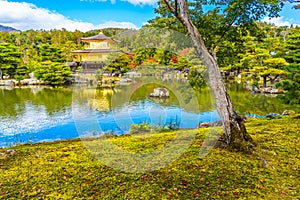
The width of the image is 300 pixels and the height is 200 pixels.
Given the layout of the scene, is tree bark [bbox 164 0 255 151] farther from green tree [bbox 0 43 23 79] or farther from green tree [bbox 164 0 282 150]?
green tree [bbox 0 43 23 79]

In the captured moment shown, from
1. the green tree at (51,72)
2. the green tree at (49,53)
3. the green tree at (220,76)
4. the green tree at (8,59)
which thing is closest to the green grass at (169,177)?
the green tree at (220,76)

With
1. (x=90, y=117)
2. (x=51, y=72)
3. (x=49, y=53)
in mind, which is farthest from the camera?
(x=49, y=53)

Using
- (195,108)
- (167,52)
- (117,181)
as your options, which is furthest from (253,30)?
(195,108)

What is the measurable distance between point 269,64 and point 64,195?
52.3 feet

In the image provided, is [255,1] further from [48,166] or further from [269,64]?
[269,64]

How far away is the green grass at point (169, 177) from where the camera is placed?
82.1 inches

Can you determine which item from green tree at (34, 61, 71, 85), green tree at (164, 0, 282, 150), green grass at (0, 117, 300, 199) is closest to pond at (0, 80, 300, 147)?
green tree at (164, 0, 282, 150)

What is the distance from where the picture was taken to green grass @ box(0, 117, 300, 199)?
82.1 inches

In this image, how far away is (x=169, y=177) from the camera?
236cm

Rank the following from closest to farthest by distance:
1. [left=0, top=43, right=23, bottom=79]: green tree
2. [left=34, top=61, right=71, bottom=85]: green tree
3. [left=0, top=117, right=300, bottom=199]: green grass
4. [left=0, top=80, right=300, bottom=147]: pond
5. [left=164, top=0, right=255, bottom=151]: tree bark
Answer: [left=0, top=117, right=300, bottom=199]: green grass → [left=164, top=0, right=255, bottom=151]: tree bark → [left=0, top=80, right=300, bottom=147]: pond → [left=34, top=61, right=71, bottom=85]: green tree → [left=0, top=43, right=23, bottom=79]: green tree

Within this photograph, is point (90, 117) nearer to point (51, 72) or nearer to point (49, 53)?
point (51, 72)

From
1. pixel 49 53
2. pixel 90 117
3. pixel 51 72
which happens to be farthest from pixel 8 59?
pixel 90 117

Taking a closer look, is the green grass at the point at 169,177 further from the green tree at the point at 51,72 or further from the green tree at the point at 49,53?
the green tree at the point at 49,53

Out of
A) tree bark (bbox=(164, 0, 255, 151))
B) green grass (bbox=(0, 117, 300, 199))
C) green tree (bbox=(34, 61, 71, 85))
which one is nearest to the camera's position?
green grass (bbox=(0, 117, 300, 199))
